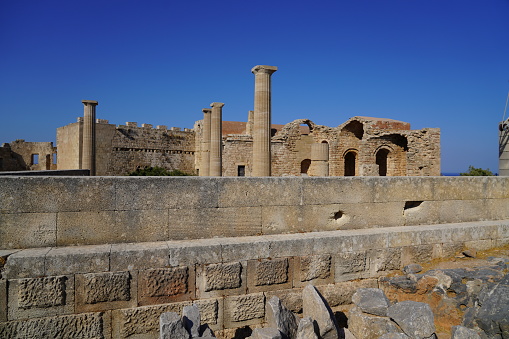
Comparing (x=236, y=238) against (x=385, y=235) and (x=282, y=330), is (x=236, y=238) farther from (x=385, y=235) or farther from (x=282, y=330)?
(x=385, y=235)

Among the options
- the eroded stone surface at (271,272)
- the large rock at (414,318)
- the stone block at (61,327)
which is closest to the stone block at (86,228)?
the stone block at (61,327)

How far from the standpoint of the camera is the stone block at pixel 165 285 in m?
3.52

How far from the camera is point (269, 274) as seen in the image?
3.94 m

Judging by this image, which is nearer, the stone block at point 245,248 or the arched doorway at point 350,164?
the stone block at point 245,248

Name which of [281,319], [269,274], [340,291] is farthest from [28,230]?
[340,291]

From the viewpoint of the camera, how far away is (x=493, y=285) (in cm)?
374

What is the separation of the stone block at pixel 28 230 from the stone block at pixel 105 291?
57cm

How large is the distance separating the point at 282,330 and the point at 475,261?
10.3ft

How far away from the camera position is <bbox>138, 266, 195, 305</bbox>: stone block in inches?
139

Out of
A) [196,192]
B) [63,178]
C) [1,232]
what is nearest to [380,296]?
[196,192]

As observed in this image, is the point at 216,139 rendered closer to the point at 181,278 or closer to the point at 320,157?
the point at 320,157

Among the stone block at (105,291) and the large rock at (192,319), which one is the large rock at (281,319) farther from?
the stone block at (105,291)

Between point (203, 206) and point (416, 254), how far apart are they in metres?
2.97

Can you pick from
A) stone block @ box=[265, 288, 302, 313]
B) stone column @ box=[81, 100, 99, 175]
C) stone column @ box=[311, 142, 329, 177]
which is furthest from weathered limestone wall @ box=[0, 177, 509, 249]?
stone column @ box=[311, 142, 329, 177]
